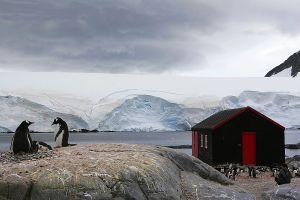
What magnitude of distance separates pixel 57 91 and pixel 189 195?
6857 centimetres

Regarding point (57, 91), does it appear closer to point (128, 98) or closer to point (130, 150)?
point (128, 98)

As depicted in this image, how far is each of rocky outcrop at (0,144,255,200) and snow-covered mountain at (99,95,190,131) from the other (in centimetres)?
5671

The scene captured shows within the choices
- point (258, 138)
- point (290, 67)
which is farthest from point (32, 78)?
point (290, 67)

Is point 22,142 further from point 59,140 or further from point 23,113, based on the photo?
point 23,113

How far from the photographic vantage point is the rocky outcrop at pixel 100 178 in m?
10.1

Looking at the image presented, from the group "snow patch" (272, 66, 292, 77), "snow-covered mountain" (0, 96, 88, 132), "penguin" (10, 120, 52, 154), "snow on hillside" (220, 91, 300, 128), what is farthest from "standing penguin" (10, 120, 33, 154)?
"snow patch" (272, 66, 292, 77)

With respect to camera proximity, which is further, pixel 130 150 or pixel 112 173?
pixel 130 150

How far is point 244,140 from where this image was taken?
80.5 feet

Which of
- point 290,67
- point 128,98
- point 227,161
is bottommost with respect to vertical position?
point 227,161

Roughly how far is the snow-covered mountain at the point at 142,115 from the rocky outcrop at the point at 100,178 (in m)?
56.7

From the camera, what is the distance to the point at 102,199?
A: 33.3ft

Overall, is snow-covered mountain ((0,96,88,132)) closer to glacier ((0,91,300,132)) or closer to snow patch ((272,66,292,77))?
glacier ((0,91,300,132))

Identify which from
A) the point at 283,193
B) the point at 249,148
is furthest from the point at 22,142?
Result: the point at 249,148

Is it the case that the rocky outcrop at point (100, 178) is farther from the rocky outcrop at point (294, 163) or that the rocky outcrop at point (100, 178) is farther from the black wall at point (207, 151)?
the black wall at point (207, 151)
